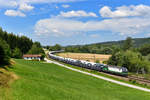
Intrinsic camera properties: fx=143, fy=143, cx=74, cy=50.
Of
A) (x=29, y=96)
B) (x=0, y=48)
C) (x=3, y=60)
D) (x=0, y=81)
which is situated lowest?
(x=29, y=96)

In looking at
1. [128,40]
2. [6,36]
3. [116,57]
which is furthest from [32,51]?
[128,40]

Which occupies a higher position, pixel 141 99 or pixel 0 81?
pixel 0 81

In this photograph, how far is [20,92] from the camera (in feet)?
54.5

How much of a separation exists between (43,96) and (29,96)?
171 centimetres

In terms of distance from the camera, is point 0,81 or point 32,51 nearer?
point 0,81

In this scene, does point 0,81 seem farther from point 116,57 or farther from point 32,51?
point 32,51

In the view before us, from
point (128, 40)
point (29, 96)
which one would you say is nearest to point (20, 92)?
point (29, 96)

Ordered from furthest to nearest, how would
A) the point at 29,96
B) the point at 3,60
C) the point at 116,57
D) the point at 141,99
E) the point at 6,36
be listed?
the point at 6,36 < the point at 116,57 < the point at 3,60 < the point at 141,99 < the point at 29,96

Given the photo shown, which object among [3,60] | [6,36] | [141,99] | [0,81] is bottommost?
[141,99]

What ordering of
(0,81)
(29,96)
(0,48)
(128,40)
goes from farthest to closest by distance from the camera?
(128,40)
(0,48)
(0,81)
(29,96)

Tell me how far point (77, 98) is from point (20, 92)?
25.3ft

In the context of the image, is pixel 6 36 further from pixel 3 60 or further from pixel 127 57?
pixel 127 57

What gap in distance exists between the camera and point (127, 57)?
73250 millimetres

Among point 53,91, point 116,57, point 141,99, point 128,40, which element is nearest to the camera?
point 53,91
